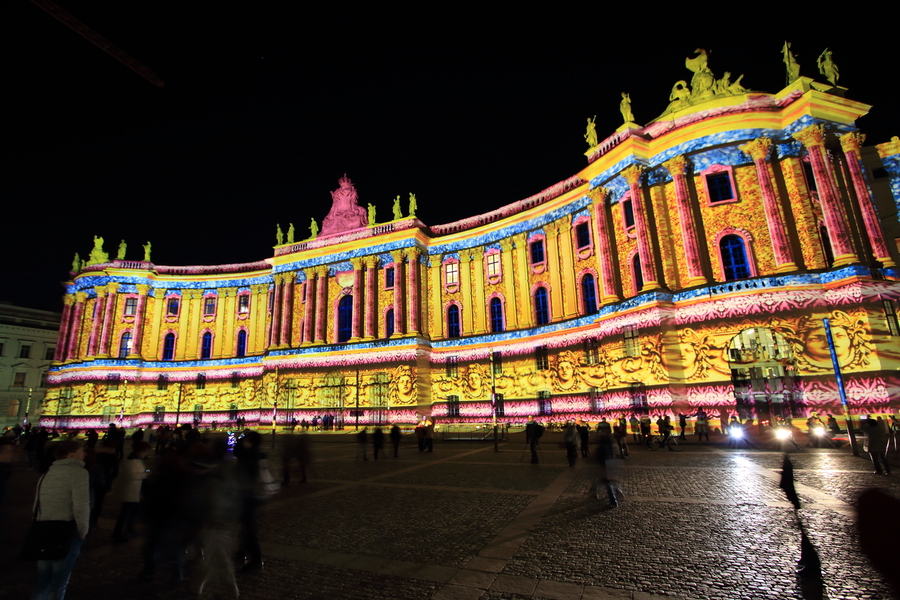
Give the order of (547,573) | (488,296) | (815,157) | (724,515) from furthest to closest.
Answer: (488,296)
(815,157)
(724,515)
(547,573)

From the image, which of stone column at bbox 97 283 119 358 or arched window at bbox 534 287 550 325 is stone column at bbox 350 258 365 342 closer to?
arched window at bbox 534 287 550 325

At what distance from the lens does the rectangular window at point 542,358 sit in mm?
33594

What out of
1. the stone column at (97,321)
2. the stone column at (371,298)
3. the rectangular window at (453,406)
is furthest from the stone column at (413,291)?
the stone column at (97,321)

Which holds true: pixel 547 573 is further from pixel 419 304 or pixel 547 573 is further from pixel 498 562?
pixel 419 304

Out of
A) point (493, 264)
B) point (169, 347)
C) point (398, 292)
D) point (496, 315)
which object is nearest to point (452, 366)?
point (496, 315)

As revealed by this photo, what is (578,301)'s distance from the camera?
1296 inches

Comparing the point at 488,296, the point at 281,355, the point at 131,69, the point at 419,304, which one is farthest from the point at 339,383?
the point at 131,69

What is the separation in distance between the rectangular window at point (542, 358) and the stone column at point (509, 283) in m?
2.81

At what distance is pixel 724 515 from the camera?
335 inches

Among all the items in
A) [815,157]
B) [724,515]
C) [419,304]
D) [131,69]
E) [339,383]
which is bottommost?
[724,515]

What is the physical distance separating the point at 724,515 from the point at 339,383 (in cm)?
3373

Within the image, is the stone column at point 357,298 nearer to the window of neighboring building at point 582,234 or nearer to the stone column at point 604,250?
the window of neighboring building at point 582,234

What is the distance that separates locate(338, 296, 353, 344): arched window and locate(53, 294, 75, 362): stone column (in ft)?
108

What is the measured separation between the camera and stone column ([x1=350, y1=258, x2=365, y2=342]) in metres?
40.1
